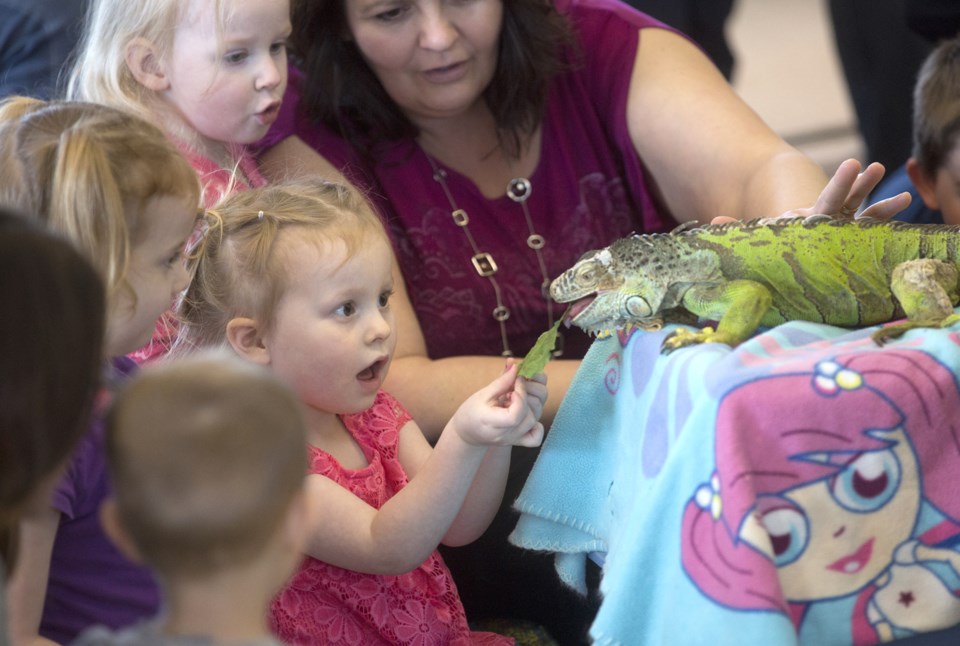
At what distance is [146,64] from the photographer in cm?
179

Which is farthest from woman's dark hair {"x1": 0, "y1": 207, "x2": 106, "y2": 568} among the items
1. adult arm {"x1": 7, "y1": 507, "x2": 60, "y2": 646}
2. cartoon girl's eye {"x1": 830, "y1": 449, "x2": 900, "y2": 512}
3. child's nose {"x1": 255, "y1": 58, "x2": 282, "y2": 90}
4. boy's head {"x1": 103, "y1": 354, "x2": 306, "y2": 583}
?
child's nose {"x1": 255, "y1": 58, "x2": 282, "y2": 90}

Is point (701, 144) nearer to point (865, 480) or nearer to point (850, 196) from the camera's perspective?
point (850, 196)

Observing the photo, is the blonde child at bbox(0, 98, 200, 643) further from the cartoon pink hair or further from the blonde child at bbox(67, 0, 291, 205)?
the cartoon pink hair

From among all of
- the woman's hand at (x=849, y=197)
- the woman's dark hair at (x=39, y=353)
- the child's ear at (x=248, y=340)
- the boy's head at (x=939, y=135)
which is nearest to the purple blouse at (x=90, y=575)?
the child's ear at (x=248, y=340)

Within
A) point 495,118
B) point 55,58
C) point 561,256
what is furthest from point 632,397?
point 55,58

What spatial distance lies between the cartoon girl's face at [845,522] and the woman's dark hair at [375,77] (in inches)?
41.0

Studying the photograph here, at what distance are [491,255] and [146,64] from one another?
0.61 m

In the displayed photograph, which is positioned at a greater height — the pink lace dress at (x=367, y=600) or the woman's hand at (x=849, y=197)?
the woman's hand at (x=849, y=197)

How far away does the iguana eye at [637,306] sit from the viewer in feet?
4.08

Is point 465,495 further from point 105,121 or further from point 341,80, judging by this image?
point 341,80

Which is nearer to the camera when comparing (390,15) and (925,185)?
(390,15)

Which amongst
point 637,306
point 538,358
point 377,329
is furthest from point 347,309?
point 637,306

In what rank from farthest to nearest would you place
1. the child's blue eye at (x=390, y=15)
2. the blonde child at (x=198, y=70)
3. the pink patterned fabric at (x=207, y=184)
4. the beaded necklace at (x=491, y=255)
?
the beaded necklace at (x=491, y=255), the child's blue eye at (x=390, y=15), the blonde child at (x=198, y=70), the pink patterned fabric at (x=207, y=184)

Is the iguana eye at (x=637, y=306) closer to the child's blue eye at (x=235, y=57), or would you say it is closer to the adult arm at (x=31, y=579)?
the adult arm at (x=31, y=579)
